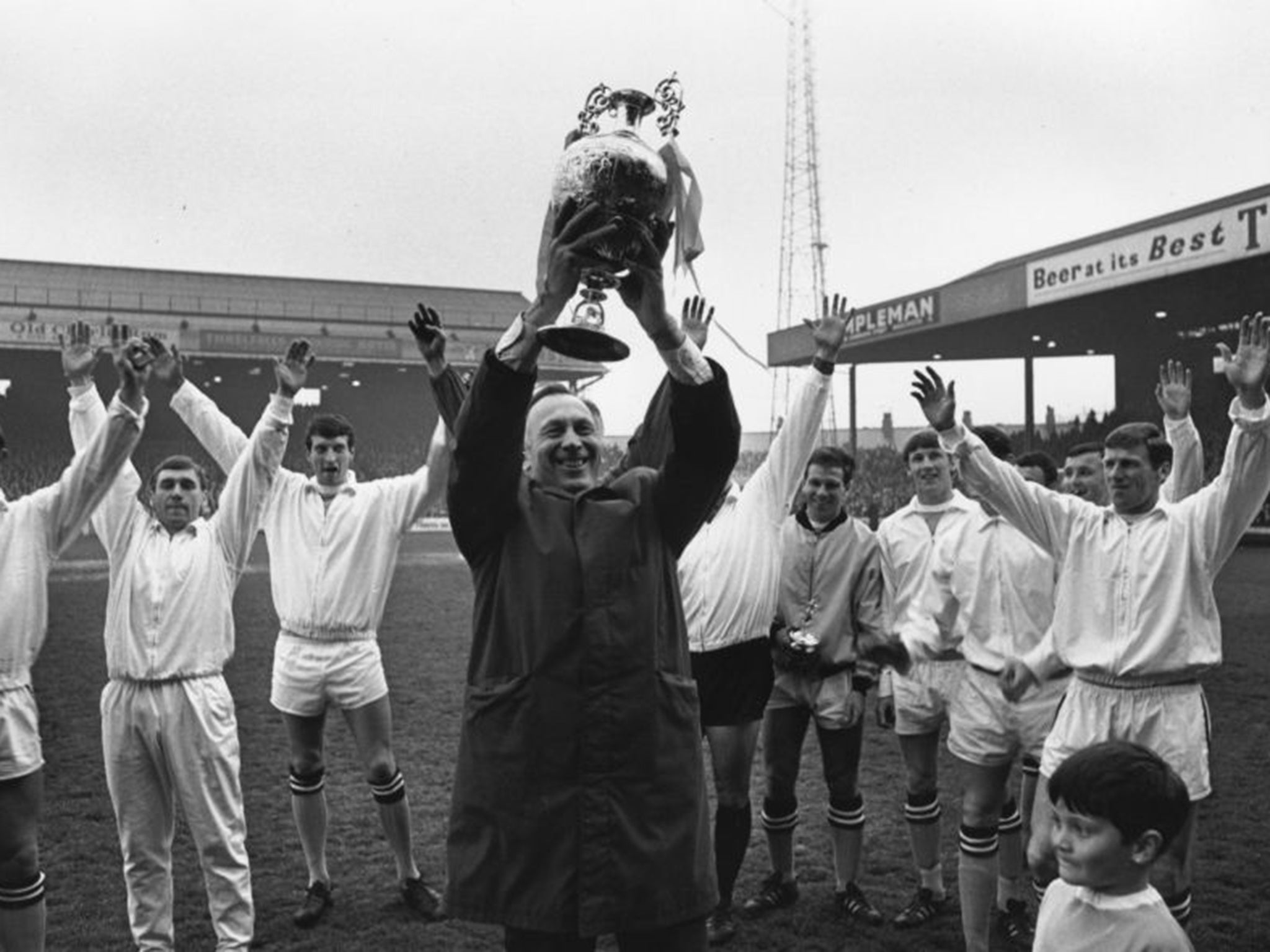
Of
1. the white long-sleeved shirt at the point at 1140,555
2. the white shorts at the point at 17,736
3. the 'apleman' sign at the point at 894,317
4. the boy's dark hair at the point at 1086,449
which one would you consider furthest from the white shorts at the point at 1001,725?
the 'apleman' sign at the point at 894,317

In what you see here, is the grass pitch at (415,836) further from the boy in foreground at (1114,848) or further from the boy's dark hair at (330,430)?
the boy in foreground at (1114,848)

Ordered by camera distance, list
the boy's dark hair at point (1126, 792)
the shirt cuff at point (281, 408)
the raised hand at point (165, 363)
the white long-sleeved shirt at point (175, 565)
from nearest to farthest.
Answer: the boy's dark hair at point (1126, 792)
the raised hand at point (165, 363)
the white long-sleeved shirt at point (175, 565)
the shirt cuff at point (281, 408)

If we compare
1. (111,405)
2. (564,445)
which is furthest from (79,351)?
(564,445)

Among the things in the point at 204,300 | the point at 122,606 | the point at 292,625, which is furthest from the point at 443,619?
the point at 204,300

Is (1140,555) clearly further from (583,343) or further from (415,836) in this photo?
(415,836)

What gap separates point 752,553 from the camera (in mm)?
4945

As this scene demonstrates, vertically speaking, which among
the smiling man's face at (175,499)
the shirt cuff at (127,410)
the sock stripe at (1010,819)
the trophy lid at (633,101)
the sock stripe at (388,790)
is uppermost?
the trophy lid at (633,101)

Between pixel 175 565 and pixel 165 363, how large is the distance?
32.0 inches

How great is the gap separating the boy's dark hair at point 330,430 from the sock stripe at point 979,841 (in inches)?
125

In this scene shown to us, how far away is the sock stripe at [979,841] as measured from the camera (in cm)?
439

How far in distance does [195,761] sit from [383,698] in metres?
1.04

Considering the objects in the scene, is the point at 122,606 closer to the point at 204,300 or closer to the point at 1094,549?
the point at 1094,549

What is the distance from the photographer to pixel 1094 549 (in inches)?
161

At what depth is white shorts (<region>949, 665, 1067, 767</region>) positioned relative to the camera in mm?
4617
